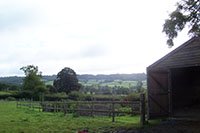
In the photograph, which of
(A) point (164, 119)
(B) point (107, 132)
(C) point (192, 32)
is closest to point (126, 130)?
(B) point (107, 132)

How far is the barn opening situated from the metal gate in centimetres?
85

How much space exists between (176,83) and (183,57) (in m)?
3.88

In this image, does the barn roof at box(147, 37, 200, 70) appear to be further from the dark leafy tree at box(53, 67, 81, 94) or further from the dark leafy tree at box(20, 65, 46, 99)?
the dark leafy tree at box(53, 67, 81, 94)

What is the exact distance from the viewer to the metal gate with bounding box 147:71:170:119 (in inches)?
Result: 752

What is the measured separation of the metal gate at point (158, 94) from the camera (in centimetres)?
1911

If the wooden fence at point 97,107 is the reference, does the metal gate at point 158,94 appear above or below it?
above

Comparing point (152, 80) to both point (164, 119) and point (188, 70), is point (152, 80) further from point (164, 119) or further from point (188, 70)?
point (188, 70)

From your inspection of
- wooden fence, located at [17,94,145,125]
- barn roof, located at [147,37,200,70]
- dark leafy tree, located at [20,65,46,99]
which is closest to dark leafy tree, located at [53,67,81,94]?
dark leafy tree, located at [20,65,46,99]

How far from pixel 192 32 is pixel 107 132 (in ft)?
28.1

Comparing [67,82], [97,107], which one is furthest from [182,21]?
[67,82]

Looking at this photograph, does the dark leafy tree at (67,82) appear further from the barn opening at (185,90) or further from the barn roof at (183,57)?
the barn roof at (183,57)

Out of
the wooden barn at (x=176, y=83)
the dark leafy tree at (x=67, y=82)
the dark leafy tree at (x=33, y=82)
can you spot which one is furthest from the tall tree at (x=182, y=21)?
the dark leafy tree at (x=67, y=82)

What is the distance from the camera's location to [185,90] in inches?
850

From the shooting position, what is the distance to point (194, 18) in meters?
19.2
